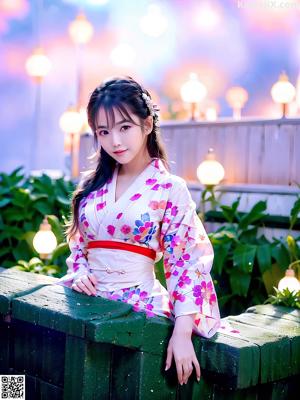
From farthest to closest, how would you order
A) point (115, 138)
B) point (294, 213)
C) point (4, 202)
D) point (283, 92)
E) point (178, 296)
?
point (283, 92) → point (4, 202) → point (294, 213) → point (115, 138) → point (178, 296)

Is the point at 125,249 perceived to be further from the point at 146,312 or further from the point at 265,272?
the point at 265,272

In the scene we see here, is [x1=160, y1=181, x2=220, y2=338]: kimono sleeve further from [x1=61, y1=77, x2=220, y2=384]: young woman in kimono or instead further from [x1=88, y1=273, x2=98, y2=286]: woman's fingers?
[x1=88, y1=273, x2=98, y2=286]: woman's fingers

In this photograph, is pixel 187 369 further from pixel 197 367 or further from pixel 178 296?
pixel 178 296

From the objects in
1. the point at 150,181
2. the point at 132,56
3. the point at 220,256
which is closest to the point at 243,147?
the point at 220,256

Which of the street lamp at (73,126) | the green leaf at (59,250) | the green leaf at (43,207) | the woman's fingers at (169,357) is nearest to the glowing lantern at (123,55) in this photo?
the street lamp at (73,126)

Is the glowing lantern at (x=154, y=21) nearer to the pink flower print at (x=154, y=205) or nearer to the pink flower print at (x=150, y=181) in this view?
the pink flower print at (x=150, y=181)

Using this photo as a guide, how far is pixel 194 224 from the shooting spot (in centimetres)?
333

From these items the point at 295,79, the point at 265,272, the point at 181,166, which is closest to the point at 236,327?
the point at 265,272

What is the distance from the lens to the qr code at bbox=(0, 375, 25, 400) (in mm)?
3223

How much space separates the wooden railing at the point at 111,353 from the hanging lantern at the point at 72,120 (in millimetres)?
4178

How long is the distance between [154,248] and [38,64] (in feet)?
18.8

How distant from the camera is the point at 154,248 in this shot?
3.40 m

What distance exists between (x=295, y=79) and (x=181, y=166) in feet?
7.87

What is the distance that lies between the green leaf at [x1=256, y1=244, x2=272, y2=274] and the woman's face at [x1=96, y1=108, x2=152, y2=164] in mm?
1855
